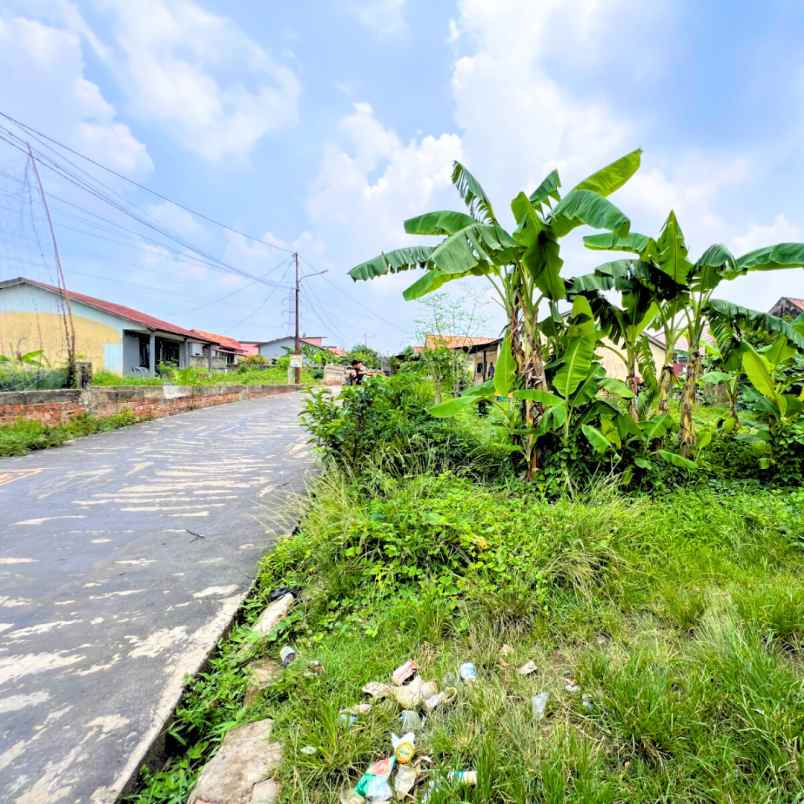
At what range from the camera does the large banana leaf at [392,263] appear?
4453 mm

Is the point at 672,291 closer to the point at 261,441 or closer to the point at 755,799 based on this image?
the point at 755,799

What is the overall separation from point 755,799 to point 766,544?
96.8 inches

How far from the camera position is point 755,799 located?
1.26m

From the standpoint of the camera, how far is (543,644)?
83.4 inches

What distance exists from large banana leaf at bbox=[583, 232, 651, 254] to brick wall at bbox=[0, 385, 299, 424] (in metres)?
9.30

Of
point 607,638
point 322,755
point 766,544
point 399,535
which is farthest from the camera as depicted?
point 766,544

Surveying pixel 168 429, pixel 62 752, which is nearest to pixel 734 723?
pixel 62 752

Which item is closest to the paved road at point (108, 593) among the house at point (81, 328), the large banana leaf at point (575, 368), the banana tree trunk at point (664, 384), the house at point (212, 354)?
the large banana leaf at point (575, 368)

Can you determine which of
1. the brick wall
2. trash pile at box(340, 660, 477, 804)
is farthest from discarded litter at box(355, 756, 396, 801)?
the brick wall

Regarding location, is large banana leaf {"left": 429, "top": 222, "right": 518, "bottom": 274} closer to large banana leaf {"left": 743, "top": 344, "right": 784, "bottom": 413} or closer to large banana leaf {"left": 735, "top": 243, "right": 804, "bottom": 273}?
large banana leaf {"left": 735, "top": 243, "right": 804, "bottom": 273}

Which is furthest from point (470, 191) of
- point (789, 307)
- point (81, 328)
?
point (81, 328)

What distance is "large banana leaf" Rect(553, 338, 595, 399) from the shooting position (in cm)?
393

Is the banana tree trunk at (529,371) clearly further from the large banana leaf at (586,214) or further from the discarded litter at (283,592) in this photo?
the discarded litter at (283,592)

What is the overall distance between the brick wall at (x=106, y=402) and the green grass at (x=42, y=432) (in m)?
0.13
